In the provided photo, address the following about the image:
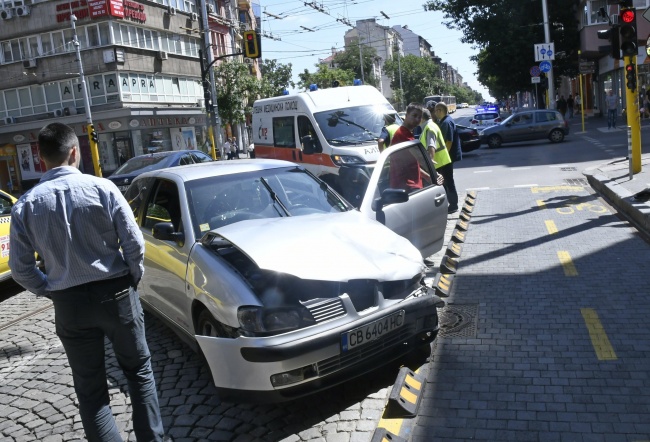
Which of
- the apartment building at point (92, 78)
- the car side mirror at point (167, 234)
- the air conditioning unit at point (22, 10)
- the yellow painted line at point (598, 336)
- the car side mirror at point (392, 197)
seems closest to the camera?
the yellow painted line at point (598, 336)

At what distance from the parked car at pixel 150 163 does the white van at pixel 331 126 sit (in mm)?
3392

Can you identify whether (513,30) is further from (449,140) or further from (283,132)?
(449,140)

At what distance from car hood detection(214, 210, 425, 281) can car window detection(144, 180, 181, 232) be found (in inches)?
25.1

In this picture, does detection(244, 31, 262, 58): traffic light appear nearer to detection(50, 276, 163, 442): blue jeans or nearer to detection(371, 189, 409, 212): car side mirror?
detection(371, 189, 409, 212): car side mirror

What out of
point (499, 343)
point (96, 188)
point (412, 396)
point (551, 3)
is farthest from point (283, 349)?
point (551, 3)

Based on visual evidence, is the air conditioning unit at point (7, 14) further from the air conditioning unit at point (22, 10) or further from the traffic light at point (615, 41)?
the traffic light at point (615, 41)

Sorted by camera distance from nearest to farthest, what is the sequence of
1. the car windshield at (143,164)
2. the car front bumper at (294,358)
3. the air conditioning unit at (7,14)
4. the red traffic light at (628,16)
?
the car front bumper at (294,358) < the red traffic light at (628,16) < the car windshield at (143,164) < the air conditioning unit at (7,14)

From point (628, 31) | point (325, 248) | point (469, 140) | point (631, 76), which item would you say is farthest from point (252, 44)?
point (325, 248)

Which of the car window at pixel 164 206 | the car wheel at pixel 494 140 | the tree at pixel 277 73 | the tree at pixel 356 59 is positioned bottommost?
the car wheel at pixel 494 140

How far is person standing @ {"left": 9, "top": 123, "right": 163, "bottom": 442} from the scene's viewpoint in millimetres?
3547

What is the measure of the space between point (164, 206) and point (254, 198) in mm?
854

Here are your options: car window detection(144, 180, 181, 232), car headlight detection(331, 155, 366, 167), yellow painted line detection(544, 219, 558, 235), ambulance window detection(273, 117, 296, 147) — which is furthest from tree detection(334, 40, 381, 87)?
car window detection(144, 180, 181, 232)

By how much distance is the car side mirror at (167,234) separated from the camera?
17.0 ft

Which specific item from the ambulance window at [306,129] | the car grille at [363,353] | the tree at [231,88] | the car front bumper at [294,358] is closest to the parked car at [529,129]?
the ambulance window at [306,129]
